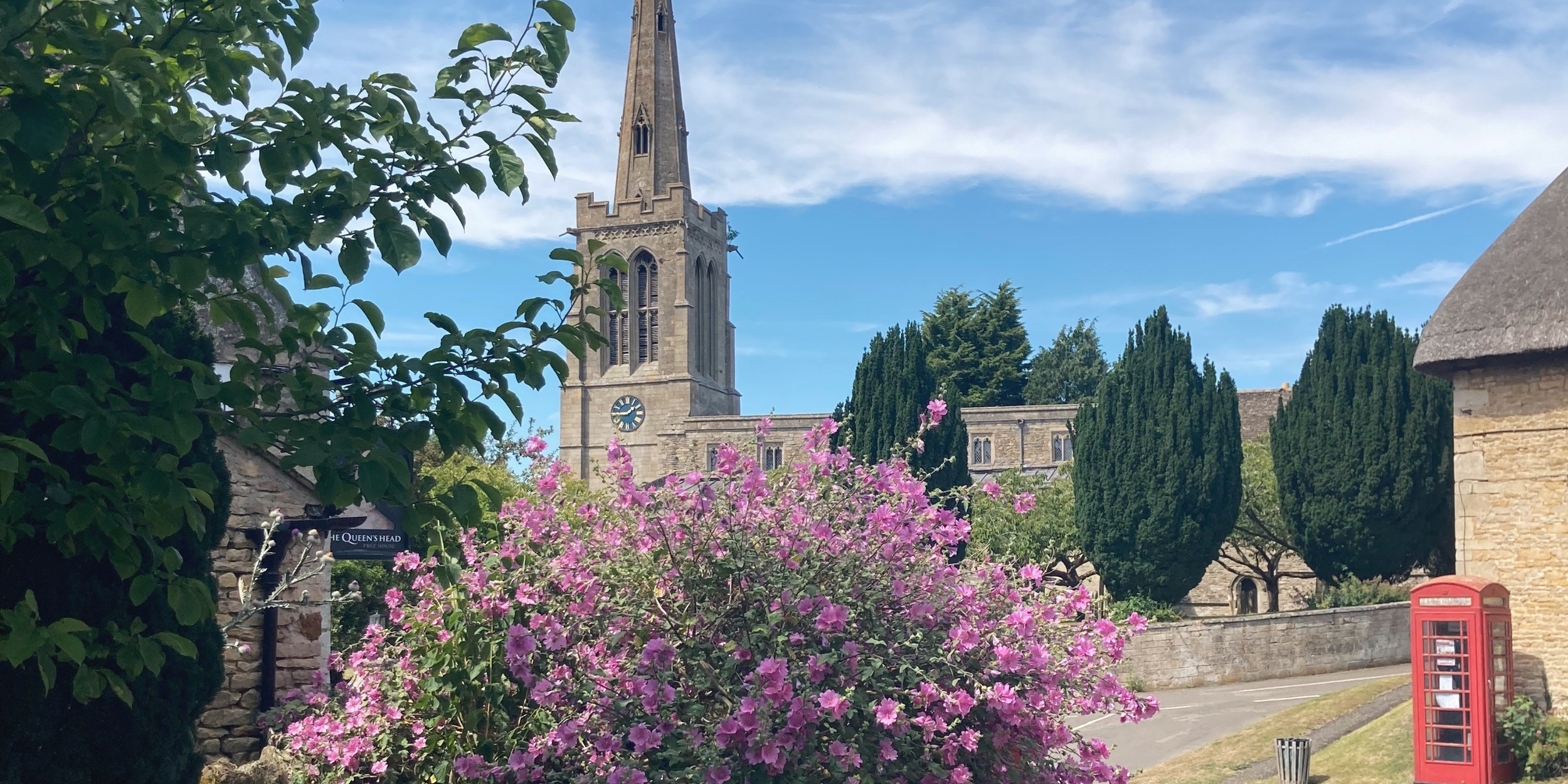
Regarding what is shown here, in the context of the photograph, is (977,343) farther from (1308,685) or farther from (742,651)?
(742,651)

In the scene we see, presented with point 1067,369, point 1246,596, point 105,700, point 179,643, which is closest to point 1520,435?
point 105,700

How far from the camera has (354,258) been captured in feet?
16.5

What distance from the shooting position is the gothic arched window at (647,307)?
79.8 meters

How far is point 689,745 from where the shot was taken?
20.6ft

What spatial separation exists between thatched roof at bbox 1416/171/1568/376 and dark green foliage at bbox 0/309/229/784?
47.7ft

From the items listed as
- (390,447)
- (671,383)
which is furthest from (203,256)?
(671,383)

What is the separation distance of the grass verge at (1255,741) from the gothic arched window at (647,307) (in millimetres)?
59441

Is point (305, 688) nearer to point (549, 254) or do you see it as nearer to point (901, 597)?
point (901, 597)

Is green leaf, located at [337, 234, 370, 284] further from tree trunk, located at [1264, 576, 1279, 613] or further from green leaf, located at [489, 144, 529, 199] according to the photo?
tree trunk, located at [1264, 576, 1279, 613]

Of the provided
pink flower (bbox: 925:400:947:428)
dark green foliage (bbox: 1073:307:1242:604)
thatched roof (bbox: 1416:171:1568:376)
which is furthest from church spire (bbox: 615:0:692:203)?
pink flower (bbox: 925:400:947:428)

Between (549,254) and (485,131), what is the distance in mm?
537

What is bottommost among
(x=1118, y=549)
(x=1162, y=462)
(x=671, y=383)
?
(x=1118, y=549)

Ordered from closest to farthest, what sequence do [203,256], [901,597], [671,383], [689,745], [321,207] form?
[203,256], [321,207], [689,745], [901,597], [671,383]

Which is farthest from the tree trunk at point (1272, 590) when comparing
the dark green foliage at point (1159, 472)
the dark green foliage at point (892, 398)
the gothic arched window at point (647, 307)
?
the gothic arched window at point (647, 307)
